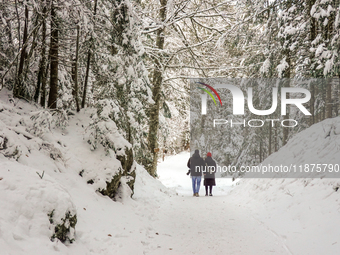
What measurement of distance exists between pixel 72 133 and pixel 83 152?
0.76m

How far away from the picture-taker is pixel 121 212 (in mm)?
5730

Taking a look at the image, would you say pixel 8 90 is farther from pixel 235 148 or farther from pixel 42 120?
pixel 235 148

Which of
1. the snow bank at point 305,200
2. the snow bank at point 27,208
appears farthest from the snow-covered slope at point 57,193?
the snow bank at point 305,200

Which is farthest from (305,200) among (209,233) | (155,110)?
(155,110)

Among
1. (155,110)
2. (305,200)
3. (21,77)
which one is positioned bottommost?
(305,200)

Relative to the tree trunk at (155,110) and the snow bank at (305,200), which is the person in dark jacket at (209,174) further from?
the snow bank at (305,200)

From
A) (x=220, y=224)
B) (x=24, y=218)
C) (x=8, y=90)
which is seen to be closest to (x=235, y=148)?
(x=220, y=224)

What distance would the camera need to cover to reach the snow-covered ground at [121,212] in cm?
326

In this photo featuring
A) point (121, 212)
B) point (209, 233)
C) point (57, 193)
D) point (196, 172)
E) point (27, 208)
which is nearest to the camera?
point (27, 208)

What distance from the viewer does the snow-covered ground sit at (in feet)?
10.7

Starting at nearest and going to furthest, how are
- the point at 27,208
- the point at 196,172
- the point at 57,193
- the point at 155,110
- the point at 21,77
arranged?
the point at 27,208
the point at 57,193
the point at 21,77
the point at 196,172
the point at 155,110

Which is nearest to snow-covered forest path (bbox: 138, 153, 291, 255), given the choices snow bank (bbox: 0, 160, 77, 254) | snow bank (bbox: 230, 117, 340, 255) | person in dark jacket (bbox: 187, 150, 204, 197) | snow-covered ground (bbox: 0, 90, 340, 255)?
snow-covered ground (bbox: 0, 90, 340, 255)

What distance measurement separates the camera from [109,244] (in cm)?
417

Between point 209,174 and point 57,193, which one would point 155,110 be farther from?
point 57,193
